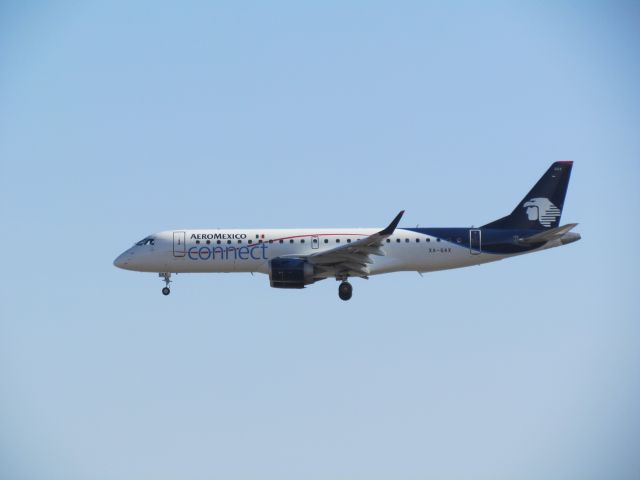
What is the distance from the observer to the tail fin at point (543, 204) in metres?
55.2

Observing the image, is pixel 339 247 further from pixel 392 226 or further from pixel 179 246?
pixel 179 246

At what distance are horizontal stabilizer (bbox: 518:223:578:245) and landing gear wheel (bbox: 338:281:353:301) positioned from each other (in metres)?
9.71

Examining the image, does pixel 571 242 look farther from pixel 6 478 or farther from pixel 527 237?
pixel 6 478

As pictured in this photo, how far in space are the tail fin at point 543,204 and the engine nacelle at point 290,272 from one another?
10.6 meters

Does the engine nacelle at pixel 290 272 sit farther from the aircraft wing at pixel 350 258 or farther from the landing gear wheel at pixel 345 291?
the landing gear wheel at pixel 345 291

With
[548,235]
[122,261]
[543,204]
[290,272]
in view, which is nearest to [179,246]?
[122,261]

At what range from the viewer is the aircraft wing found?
5094cm

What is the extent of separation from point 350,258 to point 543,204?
11.9 meters

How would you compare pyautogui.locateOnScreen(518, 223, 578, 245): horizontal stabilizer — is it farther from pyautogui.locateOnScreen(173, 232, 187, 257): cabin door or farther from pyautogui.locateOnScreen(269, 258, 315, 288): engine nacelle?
pyautogui.locateOnScreen(173, 232, 187, 257): cabin door

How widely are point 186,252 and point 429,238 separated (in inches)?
529

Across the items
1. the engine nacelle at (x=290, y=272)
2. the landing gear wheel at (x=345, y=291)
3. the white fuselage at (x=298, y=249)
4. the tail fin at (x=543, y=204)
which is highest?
the tail fin at (x=543, y=204)

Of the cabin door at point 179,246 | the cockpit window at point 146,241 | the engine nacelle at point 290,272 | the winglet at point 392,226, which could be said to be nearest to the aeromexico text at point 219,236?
the cabin door at point 179,246

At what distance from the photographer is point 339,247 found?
52.3 metres

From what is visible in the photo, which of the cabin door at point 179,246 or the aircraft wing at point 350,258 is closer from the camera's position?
the aircraft wing at point 350,258
